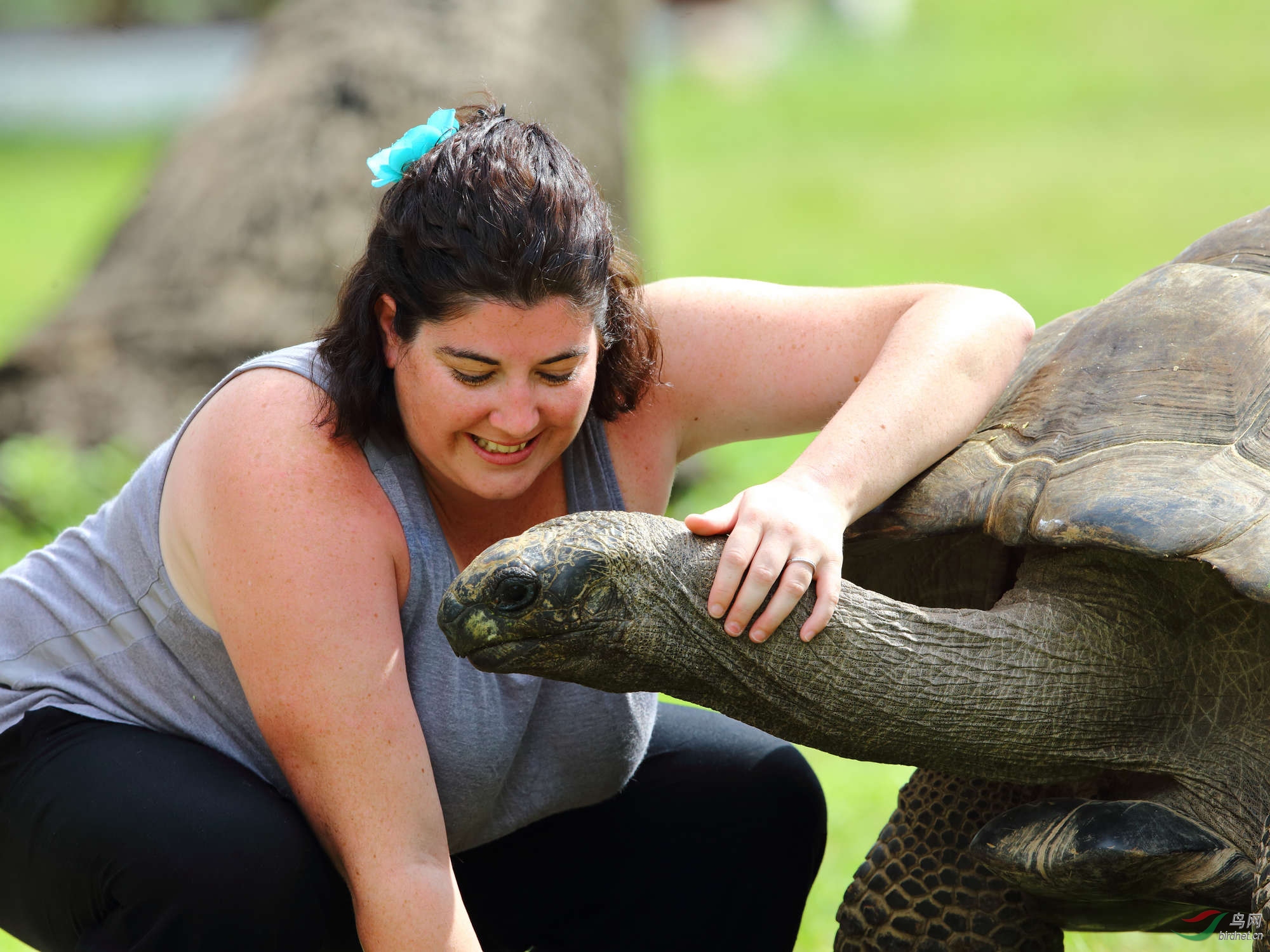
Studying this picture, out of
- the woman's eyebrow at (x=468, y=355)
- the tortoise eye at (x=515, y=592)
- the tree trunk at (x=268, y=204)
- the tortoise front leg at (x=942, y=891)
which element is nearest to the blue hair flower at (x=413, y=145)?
the woman's eyebrow at (x=468, y=355)

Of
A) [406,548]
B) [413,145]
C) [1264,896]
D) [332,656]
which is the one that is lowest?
[1264,896]

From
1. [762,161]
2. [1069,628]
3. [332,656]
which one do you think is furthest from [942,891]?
[762,161]

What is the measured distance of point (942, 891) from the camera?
7.77 ft

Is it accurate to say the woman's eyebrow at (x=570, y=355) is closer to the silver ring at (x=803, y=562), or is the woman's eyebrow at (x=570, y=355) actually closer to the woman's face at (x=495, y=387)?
the woman's face at (x=495, y=387)

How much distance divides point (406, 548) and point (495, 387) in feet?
0.95

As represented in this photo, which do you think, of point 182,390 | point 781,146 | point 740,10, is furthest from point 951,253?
point 740,10

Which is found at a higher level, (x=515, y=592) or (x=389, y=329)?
(x=389, y=329)

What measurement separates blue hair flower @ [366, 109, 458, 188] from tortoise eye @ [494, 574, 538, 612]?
0.62 m

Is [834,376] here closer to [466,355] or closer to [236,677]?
[466,355]

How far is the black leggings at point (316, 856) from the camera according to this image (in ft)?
6.63

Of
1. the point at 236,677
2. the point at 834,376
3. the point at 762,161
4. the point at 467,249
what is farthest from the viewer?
the point at 762,161

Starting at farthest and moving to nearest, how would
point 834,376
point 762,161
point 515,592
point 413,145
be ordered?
point 762,161 → point 834,376 → point 413,145 → point 515,592

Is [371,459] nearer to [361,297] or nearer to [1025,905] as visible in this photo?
[361,297]

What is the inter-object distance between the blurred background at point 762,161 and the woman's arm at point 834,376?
2.95 ft
